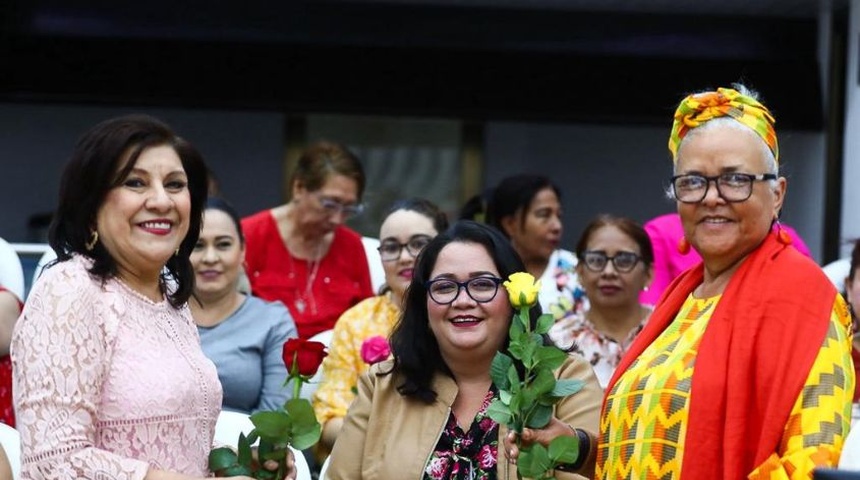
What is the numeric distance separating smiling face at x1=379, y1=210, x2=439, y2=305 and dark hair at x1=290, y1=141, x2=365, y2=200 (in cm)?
69

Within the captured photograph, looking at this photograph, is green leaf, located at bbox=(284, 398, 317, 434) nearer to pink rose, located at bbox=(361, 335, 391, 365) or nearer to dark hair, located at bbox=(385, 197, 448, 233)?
pink rose, located at bbox=(361, 335, 391, 365)

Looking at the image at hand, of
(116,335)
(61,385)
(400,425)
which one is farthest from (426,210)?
(61,385)

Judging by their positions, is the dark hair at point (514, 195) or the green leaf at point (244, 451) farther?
the dark hair at point (514, 195)

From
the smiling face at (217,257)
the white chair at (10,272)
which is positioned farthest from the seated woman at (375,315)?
the white chair at (10,272)

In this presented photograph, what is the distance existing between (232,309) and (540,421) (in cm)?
219

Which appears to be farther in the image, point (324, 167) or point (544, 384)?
point (324, 167)

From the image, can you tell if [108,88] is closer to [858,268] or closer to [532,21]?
[532,21]

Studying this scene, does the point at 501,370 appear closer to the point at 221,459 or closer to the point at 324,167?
the point at 221,459

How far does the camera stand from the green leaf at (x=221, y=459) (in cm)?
322

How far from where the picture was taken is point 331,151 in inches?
243

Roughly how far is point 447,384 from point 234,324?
1439mm

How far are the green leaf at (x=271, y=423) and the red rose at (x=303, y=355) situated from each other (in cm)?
12

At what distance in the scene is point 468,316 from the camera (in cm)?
388

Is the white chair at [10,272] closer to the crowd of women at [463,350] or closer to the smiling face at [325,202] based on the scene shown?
the smiling face at [325,202]
